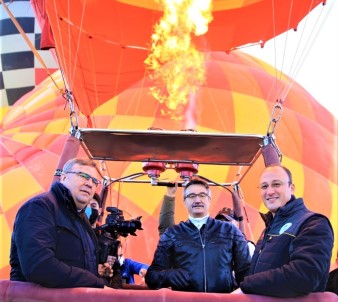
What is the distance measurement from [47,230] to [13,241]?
0.18 metres

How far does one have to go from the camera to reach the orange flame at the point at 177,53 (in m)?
4.98

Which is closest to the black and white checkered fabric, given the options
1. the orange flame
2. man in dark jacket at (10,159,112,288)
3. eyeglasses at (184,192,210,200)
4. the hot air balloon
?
the hot air balloon

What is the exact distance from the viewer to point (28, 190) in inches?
244

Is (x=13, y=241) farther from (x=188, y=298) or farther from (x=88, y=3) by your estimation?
(x=88, y=3)

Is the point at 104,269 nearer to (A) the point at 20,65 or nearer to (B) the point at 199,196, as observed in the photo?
(B) the point at 199,196

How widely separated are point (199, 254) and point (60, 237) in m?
0.67

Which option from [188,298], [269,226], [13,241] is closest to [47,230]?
[13,241]

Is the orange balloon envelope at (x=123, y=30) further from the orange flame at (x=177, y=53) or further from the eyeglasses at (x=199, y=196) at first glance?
the eyeglasses at (x=199, y=196)

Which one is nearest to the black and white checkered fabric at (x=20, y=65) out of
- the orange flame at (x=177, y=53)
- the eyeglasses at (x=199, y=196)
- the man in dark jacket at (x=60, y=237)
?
the orange flame at (x=177, y=53)

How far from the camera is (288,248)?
5.50 ft

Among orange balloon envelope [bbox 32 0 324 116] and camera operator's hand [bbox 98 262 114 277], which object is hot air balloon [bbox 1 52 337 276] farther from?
camera operator's hand [bbox 98 262 114 277]

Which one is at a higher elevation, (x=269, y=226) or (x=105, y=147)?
(x=105, y=147)

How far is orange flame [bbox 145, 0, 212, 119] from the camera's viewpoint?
16.3 feet

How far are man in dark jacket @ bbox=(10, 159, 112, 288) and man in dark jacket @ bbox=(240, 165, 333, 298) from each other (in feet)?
1.87
